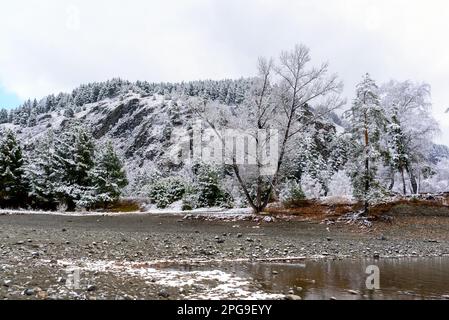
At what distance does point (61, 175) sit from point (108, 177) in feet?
19.2

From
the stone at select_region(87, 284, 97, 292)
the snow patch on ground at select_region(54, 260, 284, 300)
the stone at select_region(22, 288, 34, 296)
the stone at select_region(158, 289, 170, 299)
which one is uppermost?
the stone at select_region(22, 288, 34, 296)

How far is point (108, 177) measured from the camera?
174 ft

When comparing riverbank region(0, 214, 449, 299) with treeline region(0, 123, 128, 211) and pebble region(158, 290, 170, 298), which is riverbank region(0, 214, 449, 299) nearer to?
pebble region(158, 290, 170, 298)

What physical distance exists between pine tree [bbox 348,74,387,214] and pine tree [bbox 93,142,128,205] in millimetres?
33883

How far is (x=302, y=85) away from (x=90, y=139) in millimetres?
32154

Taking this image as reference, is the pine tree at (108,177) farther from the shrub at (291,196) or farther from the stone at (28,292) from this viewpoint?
the stone at (28,292)

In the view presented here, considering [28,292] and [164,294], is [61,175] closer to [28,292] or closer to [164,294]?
[28,292]

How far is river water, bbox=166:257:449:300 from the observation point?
8258mm

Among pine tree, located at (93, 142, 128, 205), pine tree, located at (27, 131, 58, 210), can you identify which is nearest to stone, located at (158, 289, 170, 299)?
pine tree, located at (93, 142, 128, 205)

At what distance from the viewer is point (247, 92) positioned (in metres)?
34.1

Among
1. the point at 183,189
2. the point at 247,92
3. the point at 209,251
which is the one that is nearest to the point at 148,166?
the point at 183,189
